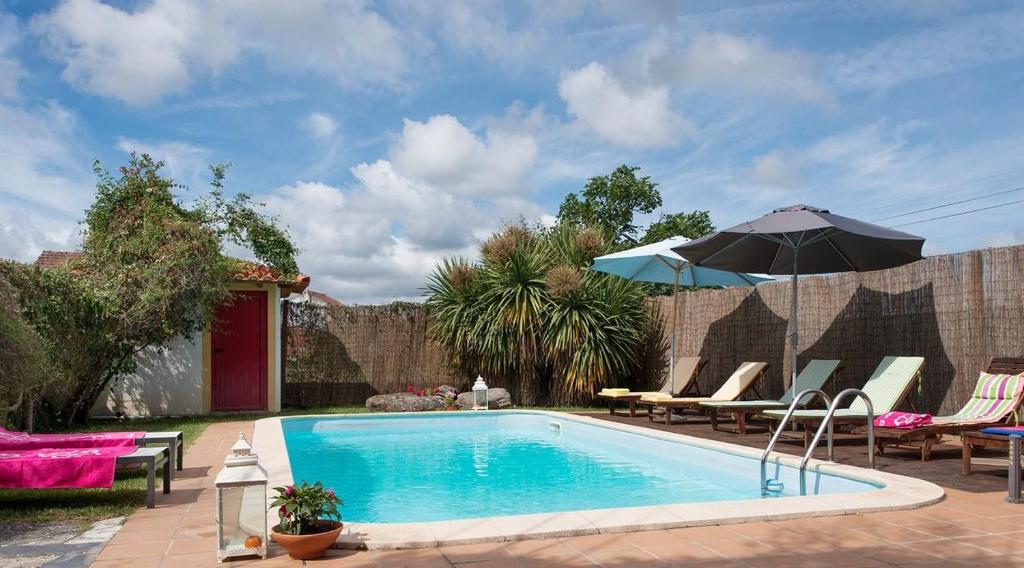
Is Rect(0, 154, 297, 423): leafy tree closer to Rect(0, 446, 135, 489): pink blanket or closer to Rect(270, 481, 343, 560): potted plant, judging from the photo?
Rect(0, 446, 135, 489): pink blanket

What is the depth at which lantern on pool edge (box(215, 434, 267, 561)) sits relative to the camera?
362cm

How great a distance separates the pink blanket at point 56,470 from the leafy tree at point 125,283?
4.61m

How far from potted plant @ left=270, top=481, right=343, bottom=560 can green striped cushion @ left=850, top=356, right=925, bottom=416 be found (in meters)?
5.72

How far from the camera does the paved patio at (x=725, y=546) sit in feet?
11.4

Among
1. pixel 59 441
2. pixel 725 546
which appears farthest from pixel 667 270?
pixel 59 441

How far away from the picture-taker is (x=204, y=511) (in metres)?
4.79

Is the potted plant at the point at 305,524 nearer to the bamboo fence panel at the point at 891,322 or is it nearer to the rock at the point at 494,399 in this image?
the bamboo fence panel at the point at 891,322

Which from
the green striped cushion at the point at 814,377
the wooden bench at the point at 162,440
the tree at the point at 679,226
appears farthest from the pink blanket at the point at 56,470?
the tree at the point at 679,226

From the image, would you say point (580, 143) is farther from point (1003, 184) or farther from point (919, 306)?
point (1003, 184)

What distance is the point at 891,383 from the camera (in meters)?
7.86

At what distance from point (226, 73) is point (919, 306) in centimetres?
964

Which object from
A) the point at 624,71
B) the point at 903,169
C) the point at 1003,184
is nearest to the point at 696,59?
the point at 624,71

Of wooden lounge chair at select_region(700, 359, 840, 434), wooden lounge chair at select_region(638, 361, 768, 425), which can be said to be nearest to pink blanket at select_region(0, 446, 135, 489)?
wooden lounge chair at select_region(700, 359, 840, 434)

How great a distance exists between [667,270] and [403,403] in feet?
15.8
